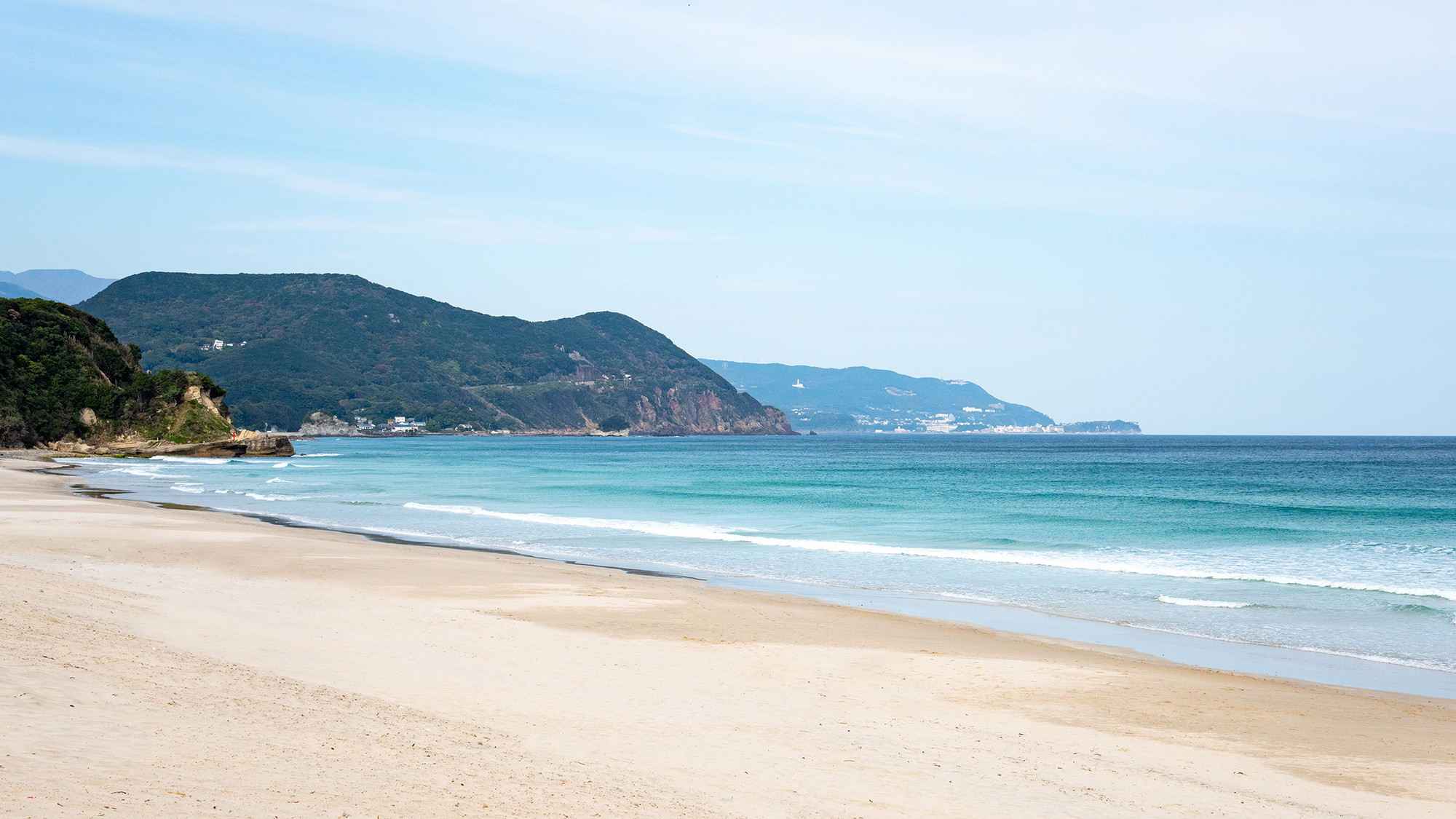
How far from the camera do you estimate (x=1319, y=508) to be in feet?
123

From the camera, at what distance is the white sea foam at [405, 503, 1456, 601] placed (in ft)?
62.7

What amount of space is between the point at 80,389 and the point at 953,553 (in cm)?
7850

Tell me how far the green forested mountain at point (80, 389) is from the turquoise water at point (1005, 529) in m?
10.3

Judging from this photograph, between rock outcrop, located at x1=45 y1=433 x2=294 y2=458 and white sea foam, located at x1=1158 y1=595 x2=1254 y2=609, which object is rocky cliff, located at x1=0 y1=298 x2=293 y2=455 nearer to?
rock outcrop, located at x1=45 y1=433 x2=294 y2=458

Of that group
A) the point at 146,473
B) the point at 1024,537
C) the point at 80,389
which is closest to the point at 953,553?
the point at 1024,537

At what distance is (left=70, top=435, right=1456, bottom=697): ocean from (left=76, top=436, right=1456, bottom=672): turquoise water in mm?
114

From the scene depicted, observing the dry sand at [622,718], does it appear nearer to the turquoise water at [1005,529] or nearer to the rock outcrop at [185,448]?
the turquoise water at [1005,529]

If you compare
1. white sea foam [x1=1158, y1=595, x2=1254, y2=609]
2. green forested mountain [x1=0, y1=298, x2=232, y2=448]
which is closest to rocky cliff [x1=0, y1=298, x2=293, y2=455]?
green forested mountain [x1=0, y1=298, x2=232, y2=448]

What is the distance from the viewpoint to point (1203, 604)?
17.3 meters

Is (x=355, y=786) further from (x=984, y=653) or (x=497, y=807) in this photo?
(x=984, y=653)

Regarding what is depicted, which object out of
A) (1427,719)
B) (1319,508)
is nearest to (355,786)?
(1427,719)

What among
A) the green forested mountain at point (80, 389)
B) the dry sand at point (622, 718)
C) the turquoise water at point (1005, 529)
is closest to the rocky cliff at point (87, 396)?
the green forested mountain at point (80, 389)

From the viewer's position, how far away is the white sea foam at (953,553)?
752 inches

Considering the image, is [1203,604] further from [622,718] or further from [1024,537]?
[622,718]
